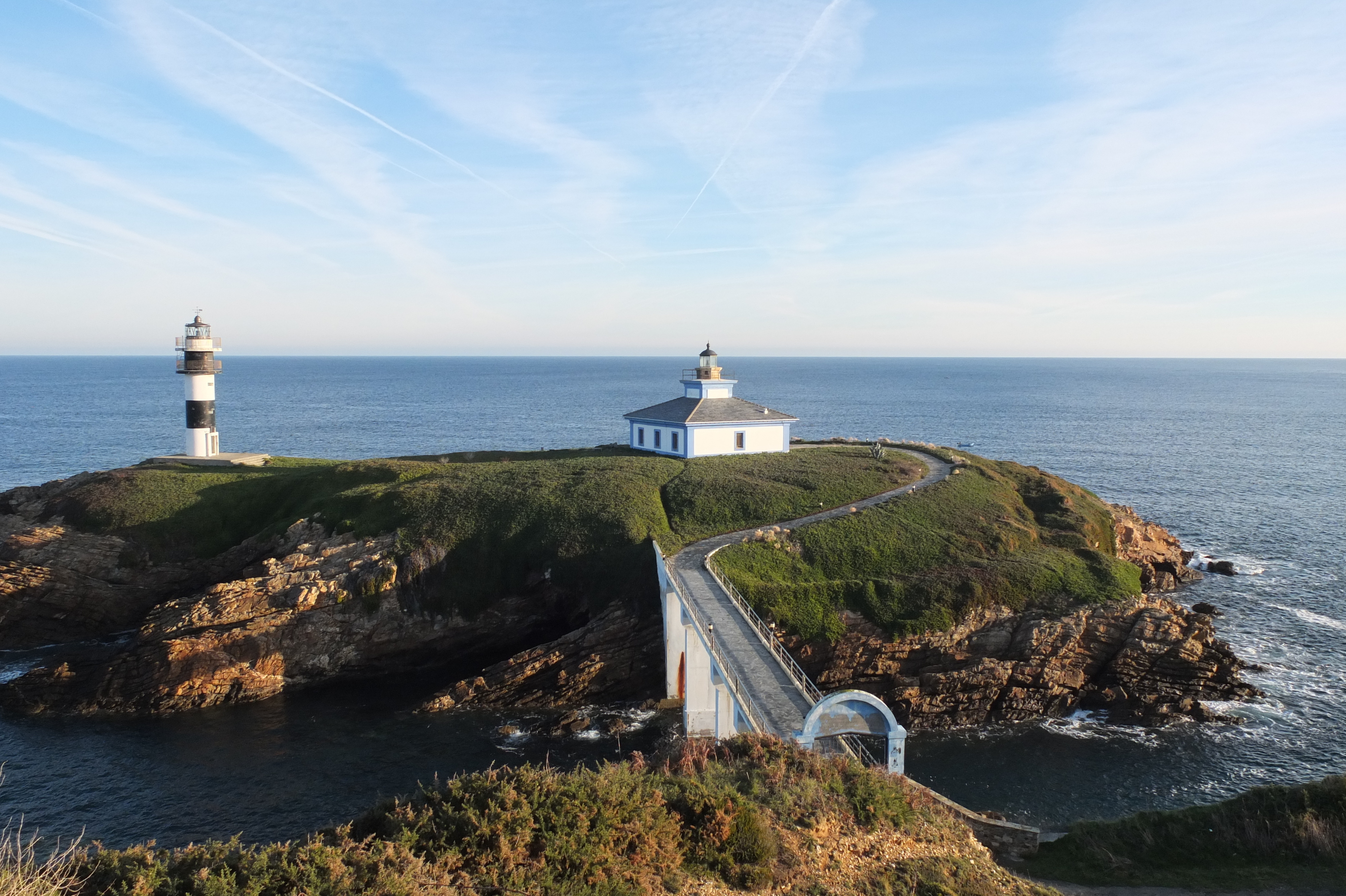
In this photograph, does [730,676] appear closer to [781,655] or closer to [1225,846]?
[781,655]

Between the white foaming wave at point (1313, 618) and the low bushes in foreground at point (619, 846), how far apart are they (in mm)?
33872

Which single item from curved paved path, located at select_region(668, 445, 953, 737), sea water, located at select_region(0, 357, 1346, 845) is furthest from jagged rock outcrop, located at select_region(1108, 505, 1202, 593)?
curved paved path, located at select_region(668, 445, 953, 737)

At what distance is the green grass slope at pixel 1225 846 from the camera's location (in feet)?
61.2

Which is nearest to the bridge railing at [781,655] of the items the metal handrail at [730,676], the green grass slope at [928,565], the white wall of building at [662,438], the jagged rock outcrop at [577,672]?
the green grass slope at [928,565]

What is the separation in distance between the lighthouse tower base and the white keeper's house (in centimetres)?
2599

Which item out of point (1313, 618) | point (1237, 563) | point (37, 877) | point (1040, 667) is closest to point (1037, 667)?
point (1040, 667)

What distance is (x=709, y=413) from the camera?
181ft

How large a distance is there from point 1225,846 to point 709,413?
38501mm

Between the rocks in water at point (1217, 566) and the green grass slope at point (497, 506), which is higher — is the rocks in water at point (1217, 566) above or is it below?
below

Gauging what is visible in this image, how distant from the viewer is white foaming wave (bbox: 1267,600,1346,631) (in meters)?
41.4

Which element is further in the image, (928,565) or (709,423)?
(709,423)

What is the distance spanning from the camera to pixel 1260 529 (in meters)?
59.3

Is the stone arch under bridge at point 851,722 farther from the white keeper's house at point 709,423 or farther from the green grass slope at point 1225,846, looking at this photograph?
the white keeper's house at point 709,423

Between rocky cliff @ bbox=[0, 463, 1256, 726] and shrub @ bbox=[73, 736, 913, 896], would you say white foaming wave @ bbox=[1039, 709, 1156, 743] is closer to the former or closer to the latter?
rocky cliff @ bbox=[0, 463, 1256, 726]
